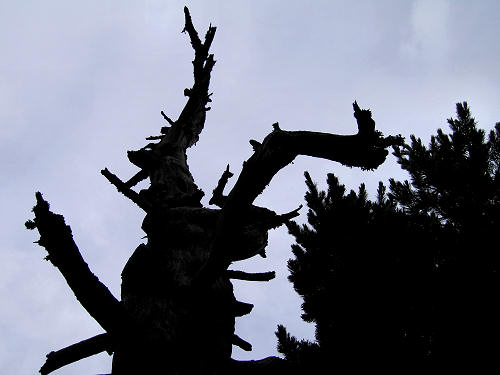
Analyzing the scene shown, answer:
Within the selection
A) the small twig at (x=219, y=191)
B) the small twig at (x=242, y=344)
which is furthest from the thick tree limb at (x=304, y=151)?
the small twig at (x=219, y=191)

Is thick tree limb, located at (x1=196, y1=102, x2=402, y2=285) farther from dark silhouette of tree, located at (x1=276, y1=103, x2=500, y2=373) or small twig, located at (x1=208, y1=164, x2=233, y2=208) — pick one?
dark silhouette of tree, located at (x1=276, y1=103, x2=500, y2=373)

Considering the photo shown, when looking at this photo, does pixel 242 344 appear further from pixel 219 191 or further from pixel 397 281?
pixel 397 281

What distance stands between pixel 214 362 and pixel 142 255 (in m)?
0.78

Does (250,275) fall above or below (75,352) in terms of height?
above

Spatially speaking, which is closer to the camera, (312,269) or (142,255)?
(142,255)

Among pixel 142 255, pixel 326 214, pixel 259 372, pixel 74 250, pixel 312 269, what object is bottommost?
pixel 259 372

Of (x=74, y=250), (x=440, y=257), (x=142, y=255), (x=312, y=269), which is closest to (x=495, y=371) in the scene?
(x=440, y=257)

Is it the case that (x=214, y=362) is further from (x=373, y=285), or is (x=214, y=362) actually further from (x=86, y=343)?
(x=373, y=285)

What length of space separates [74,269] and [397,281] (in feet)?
11.8

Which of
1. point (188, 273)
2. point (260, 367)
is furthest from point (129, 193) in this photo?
point (260, 367)

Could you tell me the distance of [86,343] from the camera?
1868mm

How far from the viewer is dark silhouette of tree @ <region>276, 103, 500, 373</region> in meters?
3.58

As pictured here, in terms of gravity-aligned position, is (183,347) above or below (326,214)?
below

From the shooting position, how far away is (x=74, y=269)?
1526 mm
